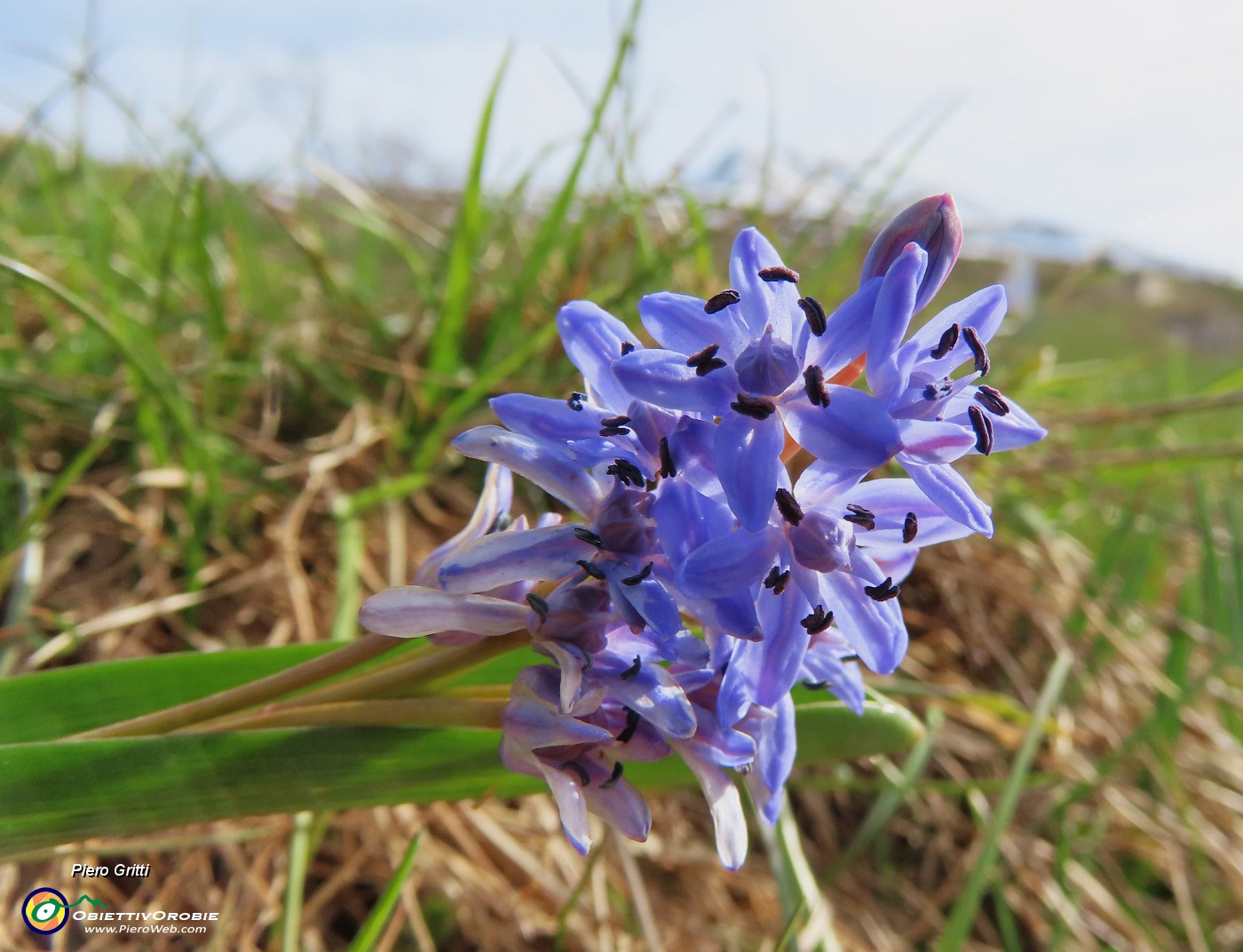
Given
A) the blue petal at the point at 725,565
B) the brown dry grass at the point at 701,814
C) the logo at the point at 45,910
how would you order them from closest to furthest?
1. the blue petal at the point at 725,565
2. the logo at the point at 45,910
3. the brown dry grass at the point at 701,814

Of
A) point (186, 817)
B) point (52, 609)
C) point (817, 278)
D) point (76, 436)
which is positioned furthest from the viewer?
point (817, 278)

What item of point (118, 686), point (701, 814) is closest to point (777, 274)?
point (118, 686)

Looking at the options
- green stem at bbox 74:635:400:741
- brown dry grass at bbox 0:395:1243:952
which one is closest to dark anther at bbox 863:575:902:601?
green stem at bbox 74:635:400:741

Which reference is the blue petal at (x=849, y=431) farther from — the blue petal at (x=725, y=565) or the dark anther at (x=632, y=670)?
the dark anther at (x=632, y=670)

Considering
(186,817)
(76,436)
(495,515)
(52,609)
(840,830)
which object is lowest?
(840,830)

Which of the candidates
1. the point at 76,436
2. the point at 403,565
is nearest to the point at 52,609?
the point at 76,436

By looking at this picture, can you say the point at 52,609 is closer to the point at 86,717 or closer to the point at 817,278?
the point at 86,717

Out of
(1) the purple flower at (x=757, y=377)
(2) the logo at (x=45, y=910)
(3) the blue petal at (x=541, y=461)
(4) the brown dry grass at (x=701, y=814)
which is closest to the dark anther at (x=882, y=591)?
(1) the purple flower at (x=757, y=377)

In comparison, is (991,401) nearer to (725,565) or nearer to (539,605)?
(725,565)
